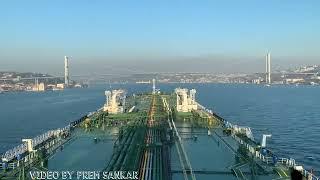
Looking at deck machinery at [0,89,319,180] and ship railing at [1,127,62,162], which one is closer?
deck machinery at [0,89,319,180]

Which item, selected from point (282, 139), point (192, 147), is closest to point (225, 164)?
point (192, 147)

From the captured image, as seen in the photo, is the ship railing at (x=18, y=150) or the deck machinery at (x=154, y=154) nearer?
the deck machinery at (x=154, y=154)

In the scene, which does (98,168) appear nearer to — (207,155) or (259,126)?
(207,155)

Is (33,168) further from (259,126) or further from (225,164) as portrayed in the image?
(259,126)

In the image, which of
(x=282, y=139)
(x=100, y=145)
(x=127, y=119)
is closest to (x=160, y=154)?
(x=100, y=145)

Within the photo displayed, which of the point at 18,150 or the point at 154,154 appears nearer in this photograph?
the point at 154,154

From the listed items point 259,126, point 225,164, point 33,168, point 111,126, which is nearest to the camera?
point 33,168

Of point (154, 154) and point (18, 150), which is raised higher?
point (18, 150)

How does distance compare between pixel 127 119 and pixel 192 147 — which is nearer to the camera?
pixel 192 147

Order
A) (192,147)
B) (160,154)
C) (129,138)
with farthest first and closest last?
(129,138) → (192,147) → (160,154)
